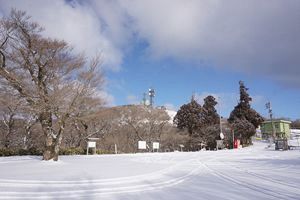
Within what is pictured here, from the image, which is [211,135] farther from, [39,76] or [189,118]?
[39,76]

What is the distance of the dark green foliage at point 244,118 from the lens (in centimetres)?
4406

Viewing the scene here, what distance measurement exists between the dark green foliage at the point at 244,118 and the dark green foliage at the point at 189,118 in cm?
534

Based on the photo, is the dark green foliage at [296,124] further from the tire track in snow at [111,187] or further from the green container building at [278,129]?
the tire track in snow at [111,187]

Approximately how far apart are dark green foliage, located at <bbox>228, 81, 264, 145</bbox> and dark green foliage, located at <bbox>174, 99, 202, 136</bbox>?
5.34 meters

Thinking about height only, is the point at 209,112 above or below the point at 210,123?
above

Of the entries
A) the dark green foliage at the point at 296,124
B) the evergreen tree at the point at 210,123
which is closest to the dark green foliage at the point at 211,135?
the evergreen tree at the point at 210,123

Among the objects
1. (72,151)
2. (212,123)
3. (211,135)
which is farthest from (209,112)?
(72,151)

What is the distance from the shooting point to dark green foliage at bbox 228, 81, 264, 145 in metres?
44.1

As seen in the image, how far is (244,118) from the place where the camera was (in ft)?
152

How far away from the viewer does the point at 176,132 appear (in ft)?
138

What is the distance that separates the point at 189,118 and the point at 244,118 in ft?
29.4

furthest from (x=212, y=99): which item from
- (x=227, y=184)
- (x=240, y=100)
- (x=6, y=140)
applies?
(x=227, y=184)

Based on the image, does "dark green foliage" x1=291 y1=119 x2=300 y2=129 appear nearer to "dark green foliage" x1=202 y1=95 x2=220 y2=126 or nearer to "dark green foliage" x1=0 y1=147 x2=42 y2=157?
"dark green foliage" x1=202 y1=95 x2=220 y2=126

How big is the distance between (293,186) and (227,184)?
1.96 metres
